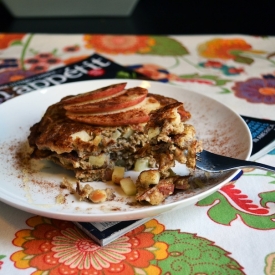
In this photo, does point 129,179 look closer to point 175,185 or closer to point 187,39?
point 175,185

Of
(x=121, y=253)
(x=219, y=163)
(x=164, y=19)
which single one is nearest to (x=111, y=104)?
(x=219, y=163)

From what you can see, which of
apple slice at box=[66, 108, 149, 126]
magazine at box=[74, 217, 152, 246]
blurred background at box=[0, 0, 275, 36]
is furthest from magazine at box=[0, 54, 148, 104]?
magazine at box=[74, 217, 152, 246]

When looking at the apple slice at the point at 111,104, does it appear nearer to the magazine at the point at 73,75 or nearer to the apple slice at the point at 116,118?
the apple slice at the point at 116,118

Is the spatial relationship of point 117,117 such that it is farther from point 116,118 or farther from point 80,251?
point 80,251

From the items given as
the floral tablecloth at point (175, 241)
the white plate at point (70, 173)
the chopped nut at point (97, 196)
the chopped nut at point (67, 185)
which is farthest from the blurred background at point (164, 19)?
the chopped nut at point (97, 196)

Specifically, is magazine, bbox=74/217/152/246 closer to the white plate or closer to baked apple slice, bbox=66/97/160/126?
the white plate

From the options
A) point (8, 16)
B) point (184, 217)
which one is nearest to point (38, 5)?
point (8, 16)
